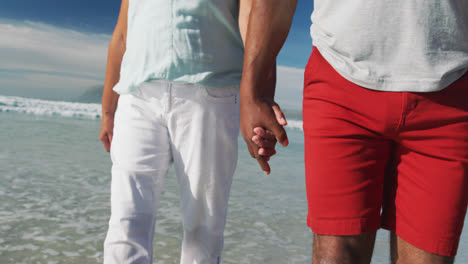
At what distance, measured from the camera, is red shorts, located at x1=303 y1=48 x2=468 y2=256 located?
1.21 metres

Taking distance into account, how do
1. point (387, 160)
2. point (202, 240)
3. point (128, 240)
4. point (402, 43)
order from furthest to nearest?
1. point (202, 240)
2. point (128, 240)
3. point (387, 160)
4. point (402, 43)

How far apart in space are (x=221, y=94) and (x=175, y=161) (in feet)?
1.21

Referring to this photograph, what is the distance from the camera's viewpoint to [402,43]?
1.21 metres

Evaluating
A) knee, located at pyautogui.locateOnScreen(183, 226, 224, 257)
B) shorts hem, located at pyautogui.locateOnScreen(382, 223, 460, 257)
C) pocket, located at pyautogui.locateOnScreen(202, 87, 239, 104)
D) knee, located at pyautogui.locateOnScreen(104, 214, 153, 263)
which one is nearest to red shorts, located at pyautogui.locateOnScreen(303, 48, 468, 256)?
shorts hem, located at pyautogui.locateOnScreen(382, 223, 460, 257)

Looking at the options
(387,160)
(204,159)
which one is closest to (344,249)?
(387,160)

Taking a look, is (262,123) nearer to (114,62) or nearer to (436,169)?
(436,169)

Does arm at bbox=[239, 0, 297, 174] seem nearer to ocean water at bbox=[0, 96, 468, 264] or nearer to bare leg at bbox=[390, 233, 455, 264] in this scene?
bare leg at bbox=[390, 233, 455, 264]

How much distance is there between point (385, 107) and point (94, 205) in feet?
12.1

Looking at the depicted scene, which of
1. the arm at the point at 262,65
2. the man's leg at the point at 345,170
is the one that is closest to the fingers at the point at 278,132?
the arm at the point at 262,65

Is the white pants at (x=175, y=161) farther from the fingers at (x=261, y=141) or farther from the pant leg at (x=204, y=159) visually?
the fingers at (x=261, y=141)

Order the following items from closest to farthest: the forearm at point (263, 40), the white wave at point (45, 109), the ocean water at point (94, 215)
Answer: the forearm at point (263, 40), the ocean water at point (94, 215), the white wave at point (45, 109)

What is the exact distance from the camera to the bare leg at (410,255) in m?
1.24

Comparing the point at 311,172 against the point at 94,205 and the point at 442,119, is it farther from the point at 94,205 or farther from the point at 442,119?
the point at 94,205

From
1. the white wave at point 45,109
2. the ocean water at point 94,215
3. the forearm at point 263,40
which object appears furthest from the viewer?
the white wave at point 45,109
